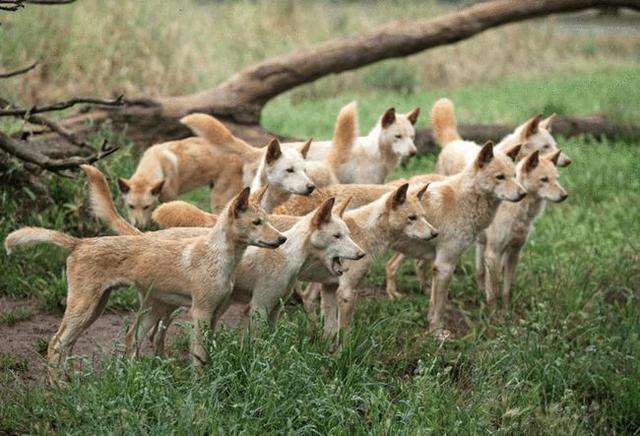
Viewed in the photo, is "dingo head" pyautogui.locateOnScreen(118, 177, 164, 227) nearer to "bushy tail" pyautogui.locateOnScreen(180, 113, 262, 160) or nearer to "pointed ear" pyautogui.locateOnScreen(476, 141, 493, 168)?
"bushy tail" pyautogui.locateOnScreen(180, 113, 262, 160)

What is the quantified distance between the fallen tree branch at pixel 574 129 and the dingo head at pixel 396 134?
423 cm

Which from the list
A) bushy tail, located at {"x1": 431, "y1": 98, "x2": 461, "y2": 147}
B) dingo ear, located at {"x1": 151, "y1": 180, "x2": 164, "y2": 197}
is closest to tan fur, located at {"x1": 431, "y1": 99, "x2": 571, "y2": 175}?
bushy tail, located at {"x1": 431, "y1": 98, "x2": 461, "y2": 147}

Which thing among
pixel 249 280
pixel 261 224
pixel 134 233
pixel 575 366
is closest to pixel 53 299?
pixel 134 233

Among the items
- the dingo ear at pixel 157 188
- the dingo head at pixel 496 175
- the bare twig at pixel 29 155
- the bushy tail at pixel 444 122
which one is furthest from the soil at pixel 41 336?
the bushy tail at pixel 444 122

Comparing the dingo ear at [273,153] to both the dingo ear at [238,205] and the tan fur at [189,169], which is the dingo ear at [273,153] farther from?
the dingo ear at [238,205]

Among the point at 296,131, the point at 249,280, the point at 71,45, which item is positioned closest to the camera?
the point at 249,280

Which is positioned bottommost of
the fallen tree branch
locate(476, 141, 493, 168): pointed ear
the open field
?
the fallen tree branch

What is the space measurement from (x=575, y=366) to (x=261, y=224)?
2437 millimetres

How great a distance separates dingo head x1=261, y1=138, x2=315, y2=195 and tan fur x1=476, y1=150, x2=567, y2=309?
1623 mm

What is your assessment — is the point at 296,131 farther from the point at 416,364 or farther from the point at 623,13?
the point at 623,13

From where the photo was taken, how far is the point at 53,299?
763 cm

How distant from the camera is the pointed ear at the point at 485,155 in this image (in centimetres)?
779

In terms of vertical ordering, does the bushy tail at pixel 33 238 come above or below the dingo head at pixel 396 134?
above

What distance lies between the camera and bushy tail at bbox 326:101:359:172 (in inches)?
356
